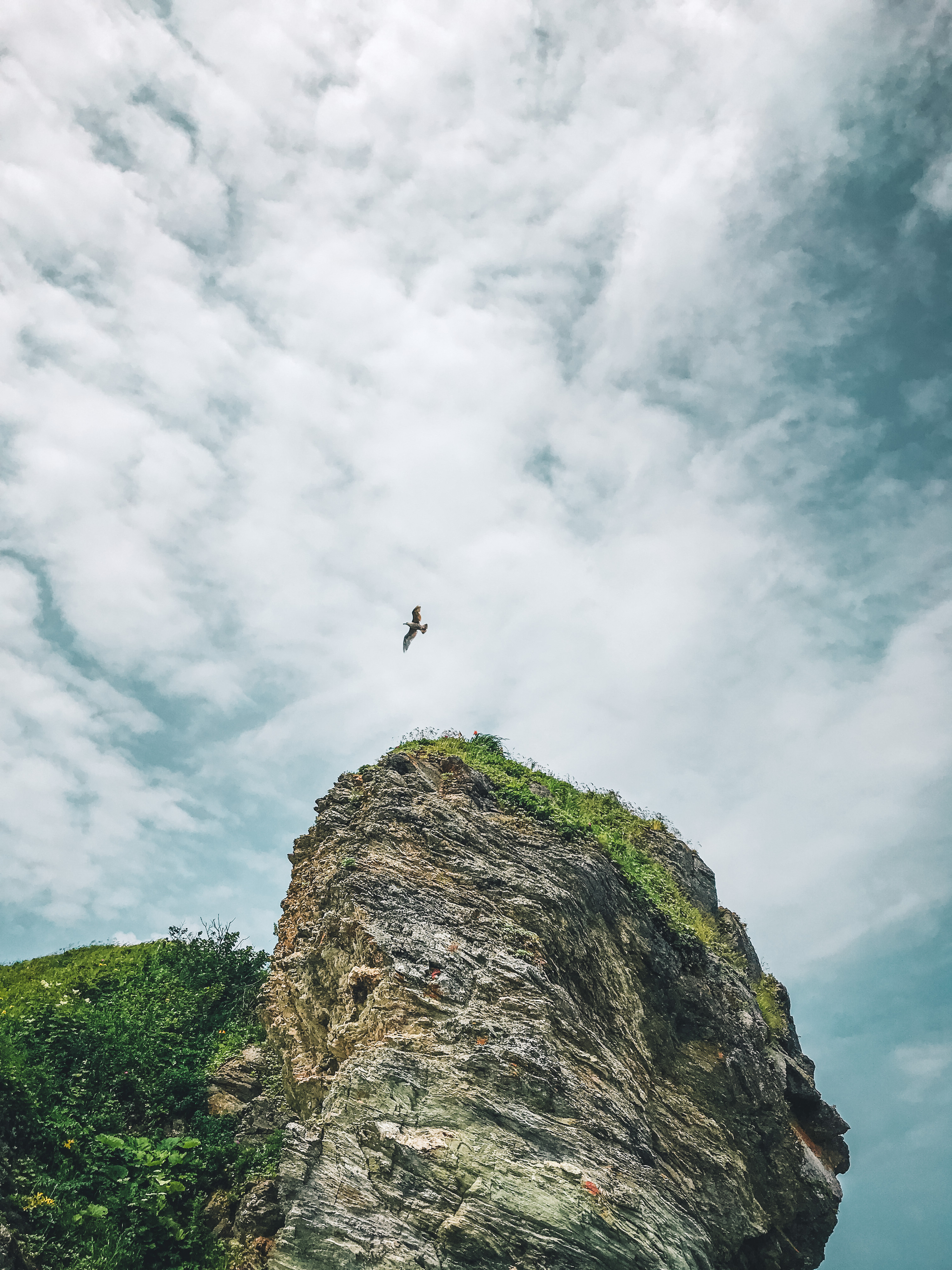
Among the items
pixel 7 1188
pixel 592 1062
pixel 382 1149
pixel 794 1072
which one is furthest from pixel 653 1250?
pixel 794 1072

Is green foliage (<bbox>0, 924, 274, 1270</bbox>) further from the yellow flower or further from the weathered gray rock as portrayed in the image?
the weathered gray rock

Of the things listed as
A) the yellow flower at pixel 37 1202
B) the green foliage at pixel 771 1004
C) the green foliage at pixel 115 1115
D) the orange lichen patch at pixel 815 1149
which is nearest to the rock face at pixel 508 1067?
the orange lichen patch at pixel 815 1149

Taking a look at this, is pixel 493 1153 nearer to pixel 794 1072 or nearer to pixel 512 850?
pixel 512 850

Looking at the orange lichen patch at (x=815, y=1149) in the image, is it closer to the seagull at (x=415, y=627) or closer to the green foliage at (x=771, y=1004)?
the green foliage at (x=771, y=1004)

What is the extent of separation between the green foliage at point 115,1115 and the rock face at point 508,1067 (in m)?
1.52

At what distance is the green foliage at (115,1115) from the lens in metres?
10.3

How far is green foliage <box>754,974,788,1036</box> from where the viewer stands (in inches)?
815

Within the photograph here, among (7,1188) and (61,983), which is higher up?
(61,983)

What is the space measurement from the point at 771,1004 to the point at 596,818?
8304 mm

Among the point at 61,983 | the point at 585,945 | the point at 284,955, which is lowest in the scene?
the point at 61,983

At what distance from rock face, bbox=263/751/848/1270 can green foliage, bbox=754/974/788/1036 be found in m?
1.13

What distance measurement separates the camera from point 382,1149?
10672mm

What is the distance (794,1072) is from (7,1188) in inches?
723

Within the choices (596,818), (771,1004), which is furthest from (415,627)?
(771,1004)
